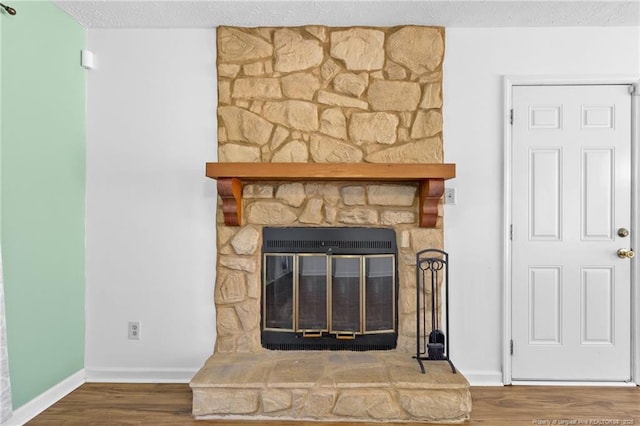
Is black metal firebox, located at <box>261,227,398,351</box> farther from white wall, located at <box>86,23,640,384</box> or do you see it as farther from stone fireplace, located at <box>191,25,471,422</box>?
white wall, located at <box>86,23,640,384</box>

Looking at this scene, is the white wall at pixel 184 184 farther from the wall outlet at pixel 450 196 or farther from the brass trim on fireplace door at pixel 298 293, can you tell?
the brass trim on fireplace door at pixel 298 293

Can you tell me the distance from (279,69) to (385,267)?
1.47 m

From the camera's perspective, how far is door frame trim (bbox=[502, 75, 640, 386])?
2.58m

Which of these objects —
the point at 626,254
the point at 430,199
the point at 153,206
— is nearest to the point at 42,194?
the point at 153,206

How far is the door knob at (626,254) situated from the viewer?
8.38 feet

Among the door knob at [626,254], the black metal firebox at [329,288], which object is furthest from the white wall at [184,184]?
the door knob at [626,254]

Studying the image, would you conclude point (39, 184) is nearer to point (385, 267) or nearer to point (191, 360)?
point (191, 360)

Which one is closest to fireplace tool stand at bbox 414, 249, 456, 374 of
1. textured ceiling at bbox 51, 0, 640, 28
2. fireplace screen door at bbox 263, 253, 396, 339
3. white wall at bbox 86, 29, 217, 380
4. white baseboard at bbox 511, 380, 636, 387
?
fireplace screen door at bbox 263, 253, 396, 339

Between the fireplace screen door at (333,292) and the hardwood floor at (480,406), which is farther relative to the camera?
the fireplace screen door at (333,292)

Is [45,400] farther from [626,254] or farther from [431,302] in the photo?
[626,254]

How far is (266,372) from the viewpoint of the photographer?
2.25 meters

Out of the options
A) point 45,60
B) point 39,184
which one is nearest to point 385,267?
point 39,184

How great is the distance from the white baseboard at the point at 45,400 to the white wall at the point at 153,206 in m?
0.11

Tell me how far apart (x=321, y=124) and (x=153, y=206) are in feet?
4.05
